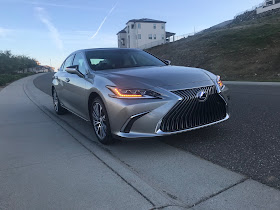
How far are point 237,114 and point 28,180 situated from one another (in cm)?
442

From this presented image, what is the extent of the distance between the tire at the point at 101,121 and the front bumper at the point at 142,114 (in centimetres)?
35

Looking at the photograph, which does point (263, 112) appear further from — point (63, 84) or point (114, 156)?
point (63, 84)

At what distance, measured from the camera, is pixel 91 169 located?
11.0ft

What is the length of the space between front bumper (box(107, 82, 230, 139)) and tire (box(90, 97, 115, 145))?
35 centimetres

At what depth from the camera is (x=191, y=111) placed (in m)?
3.64

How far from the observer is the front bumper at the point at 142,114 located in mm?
3486

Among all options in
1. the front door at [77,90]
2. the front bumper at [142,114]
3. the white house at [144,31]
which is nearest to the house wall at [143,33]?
the white house at [144,31]

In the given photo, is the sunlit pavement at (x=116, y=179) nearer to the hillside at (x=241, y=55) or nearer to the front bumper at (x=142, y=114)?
the front bumper at (x=142, y=114)

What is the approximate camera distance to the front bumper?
3.49 meters

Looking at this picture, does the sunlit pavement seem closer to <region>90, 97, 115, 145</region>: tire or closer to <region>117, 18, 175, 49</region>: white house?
<region>90, 97, 115, 145</region>: tire

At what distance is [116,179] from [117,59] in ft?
8.83

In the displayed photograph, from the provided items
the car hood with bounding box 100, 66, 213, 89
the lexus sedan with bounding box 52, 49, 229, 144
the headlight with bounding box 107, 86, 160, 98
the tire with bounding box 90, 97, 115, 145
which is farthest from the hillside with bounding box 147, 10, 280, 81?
the headlight with bounding box 107, 86, 160, 98

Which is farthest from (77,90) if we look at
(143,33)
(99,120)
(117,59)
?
(143,33)

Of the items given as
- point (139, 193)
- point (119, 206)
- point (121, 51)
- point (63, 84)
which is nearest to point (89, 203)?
point (119, 206)
